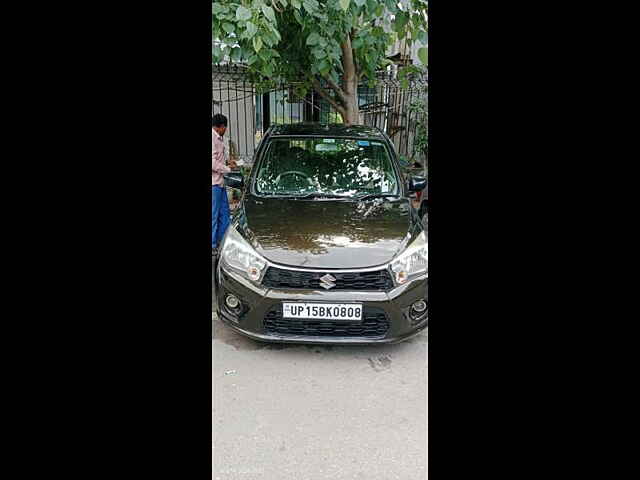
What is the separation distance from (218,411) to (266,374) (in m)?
0.52

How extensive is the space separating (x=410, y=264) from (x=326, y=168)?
1.54 metres

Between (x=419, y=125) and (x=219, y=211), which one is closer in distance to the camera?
(x=219, y=211)

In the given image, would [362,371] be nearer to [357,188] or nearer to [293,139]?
[357,188]

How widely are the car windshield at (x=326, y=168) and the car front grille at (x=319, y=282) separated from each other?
1158 millimetres

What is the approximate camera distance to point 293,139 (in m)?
5.48

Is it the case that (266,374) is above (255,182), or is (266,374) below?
below

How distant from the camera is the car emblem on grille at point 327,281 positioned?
13.0 feet

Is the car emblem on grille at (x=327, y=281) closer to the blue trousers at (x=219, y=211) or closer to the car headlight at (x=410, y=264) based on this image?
the car headlight at (x=410, y=264)

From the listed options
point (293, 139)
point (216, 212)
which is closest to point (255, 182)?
point (293, 139)

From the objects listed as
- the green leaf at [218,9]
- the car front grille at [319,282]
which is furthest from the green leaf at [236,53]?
the car front grille at [319,282]

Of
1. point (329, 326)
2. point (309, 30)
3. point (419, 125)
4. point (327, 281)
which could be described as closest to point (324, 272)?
point (327, 281)

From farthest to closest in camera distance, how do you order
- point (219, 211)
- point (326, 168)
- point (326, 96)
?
point (326, 96) → point (219, 211) → point (326, 168)

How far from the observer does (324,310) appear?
3945 mm

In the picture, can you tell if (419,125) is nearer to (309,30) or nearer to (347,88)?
(347,88)
